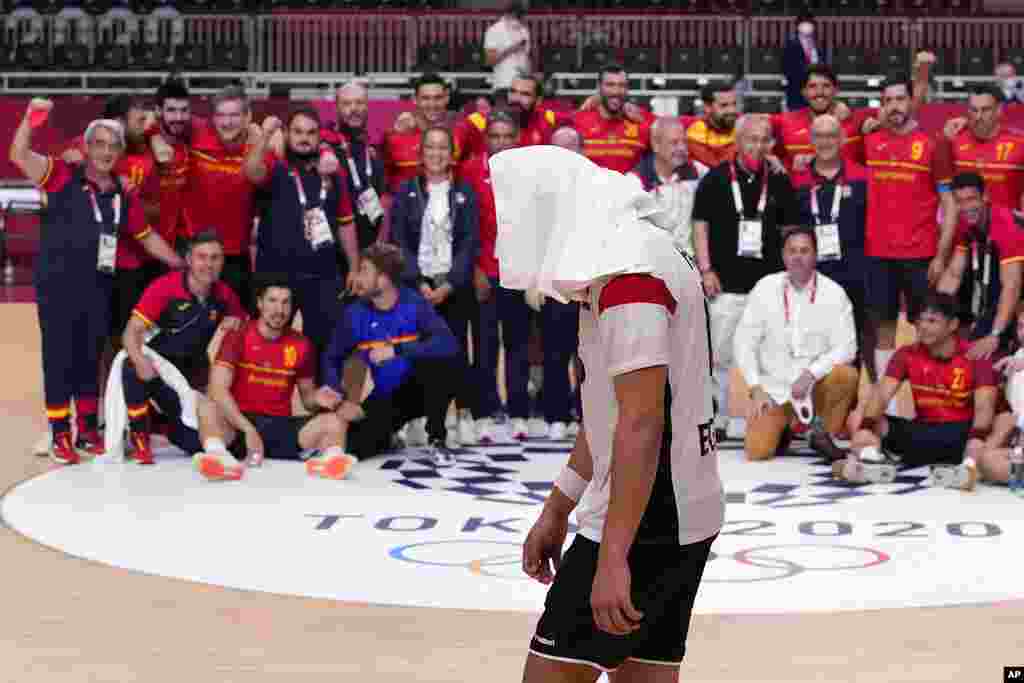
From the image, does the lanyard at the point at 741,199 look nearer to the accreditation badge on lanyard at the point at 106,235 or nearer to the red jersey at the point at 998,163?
the red jersey at the point at 998,163

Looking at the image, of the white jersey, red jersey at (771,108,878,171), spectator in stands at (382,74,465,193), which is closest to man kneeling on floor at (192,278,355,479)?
spectator in stands at (382,74,465,193)

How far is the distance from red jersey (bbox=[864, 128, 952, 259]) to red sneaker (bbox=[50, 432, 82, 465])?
438 centimetres

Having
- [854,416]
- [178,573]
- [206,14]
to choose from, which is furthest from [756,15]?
[178,573]

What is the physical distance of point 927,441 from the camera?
26.1 feet

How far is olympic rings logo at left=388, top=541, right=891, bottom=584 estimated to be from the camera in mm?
5914

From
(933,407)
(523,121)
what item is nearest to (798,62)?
(523,121)

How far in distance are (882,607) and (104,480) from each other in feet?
12.7

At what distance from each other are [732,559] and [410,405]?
2.54 meters

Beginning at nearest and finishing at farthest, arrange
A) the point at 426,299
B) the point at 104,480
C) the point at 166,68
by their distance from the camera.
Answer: the point at 104,480 → the point at 426,299 → the point at 166,68

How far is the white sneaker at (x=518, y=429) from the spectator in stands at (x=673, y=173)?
4.21 ft

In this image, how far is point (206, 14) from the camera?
20.3 metres

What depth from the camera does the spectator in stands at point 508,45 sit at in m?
15.9

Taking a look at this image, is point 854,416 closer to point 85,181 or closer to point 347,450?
point 347,450

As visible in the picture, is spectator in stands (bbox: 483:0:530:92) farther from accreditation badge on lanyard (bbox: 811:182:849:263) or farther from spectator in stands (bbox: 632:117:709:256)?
accreditation badge on lanyard (bbox: 811:182:849:263)
